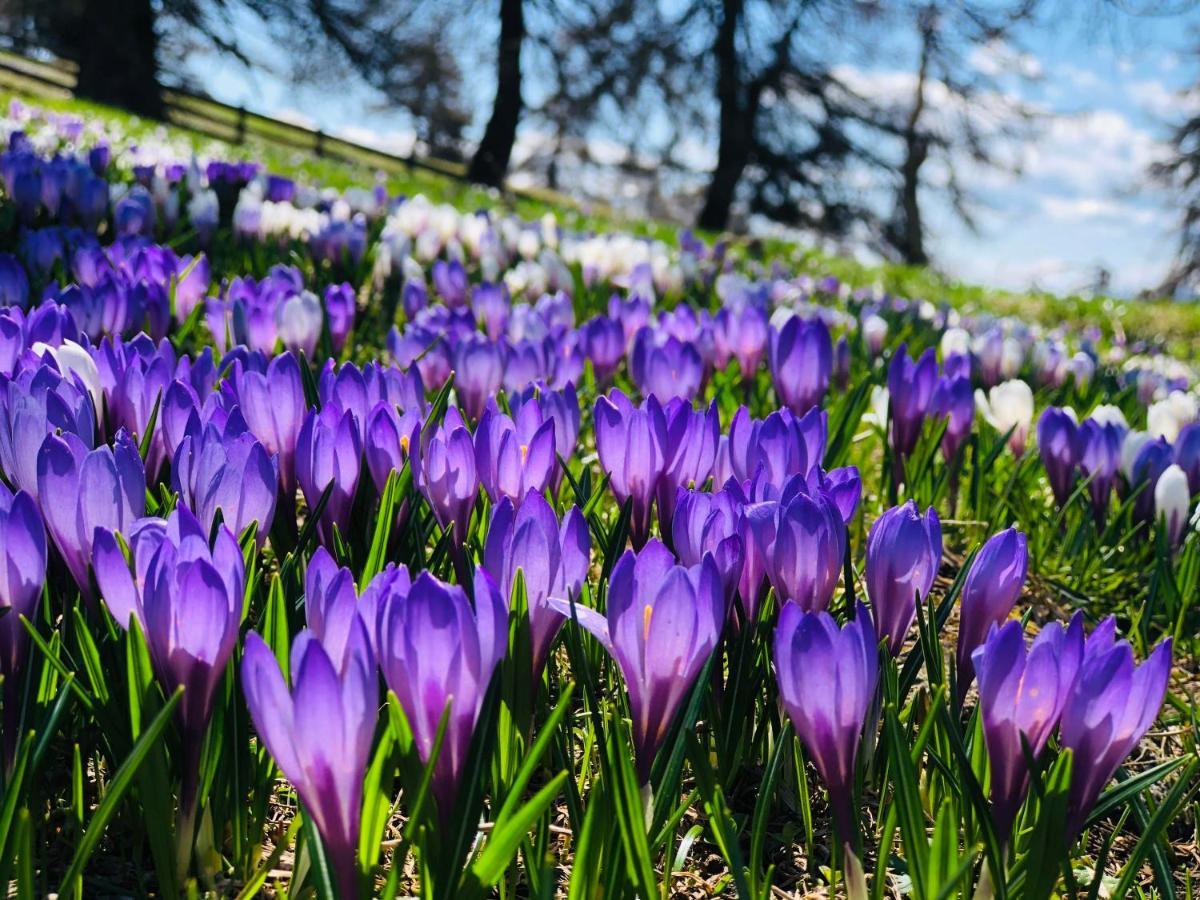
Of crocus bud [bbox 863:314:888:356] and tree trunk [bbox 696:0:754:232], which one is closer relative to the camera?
crocus bud [bbox 863:314:888:356]

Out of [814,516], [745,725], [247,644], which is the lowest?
[745,725]

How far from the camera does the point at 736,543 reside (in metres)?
1.05

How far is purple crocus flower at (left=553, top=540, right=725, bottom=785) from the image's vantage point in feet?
3.06

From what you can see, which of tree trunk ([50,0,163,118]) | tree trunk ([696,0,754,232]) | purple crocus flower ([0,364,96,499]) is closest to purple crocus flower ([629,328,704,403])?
purple crocus flower ([0,364,96,499])

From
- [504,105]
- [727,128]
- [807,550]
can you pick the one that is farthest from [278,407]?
[727,128]

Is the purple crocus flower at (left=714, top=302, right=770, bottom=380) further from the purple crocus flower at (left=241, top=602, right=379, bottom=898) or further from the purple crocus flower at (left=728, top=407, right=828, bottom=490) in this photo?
the purple crocus flower at (left=241, top=602, right=379, bottom=898)

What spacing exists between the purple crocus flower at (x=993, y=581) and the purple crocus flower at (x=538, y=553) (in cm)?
44

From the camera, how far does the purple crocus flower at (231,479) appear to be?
111cm

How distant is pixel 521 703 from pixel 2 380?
807 mm

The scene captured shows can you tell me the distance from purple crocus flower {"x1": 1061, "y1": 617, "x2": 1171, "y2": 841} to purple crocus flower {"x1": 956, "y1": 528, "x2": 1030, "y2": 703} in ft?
0.72

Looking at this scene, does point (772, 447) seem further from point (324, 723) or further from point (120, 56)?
point (120, 56)

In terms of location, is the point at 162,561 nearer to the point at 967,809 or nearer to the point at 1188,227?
the point at 967,809

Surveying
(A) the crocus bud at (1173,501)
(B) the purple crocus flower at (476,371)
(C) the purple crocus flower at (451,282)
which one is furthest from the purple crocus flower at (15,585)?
(C) the purple crocus flower at (451,282)

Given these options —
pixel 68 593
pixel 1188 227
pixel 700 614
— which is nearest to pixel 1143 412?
pixel 700 614
